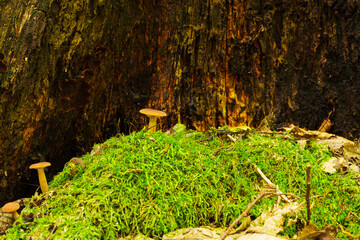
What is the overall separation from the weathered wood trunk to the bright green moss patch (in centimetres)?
92

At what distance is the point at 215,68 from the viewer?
3.70 metres

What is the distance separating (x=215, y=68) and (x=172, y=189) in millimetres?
1965

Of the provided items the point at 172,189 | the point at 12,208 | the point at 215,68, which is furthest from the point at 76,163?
the point at 215,68

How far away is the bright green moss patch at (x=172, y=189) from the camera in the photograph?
2.05 meters

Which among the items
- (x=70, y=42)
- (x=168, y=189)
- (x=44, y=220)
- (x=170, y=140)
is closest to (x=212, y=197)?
(x=168, y=189)

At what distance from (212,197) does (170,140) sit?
72cm

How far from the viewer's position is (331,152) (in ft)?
9.26

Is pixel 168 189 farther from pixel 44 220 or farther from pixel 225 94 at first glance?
pixel 225 94

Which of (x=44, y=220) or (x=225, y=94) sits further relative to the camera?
(x=225, y=94)

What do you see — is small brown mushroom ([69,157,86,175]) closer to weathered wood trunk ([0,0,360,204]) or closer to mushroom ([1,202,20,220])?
mushroom ([1,202,20,220])

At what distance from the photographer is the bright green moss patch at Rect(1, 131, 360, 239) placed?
205cm

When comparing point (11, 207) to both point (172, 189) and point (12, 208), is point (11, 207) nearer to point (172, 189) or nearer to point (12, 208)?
point (12, 208)

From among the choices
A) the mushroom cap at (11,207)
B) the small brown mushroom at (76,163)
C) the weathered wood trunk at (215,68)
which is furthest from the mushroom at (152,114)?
the mushroom cap at (11,207)

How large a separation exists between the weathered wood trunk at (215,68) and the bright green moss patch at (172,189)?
3.02ft
